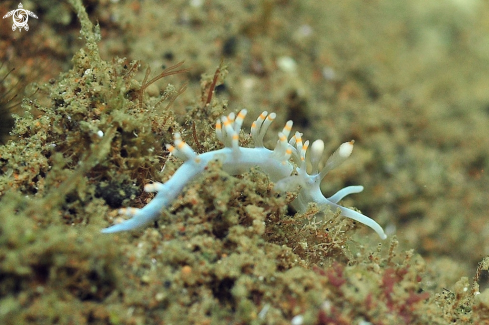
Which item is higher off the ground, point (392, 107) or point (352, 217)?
point (392, 107)

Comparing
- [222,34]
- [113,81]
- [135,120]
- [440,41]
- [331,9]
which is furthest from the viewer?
[440,41]

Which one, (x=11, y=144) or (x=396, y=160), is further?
(x=396, y=160)

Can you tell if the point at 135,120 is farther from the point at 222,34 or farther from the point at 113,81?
the point at 222,34

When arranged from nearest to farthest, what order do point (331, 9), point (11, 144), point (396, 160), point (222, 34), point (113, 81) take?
1. point (11, 144)
2. point (113, 81)
3. point (222, 34)
4. point (396, 160)
5. point (331, 9)

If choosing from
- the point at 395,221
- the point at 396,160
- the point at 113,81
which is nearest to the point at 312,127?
the point at 396,160

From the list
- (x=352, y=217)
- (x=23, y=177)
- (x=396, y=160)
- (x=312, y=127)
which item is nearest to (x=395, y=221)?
(x=396, y=160)

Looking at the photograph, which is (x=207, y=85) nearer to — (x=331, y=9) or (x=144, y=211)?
(x=144, y=211)

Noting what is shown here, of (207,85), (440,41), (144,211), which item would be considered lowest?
(144,211)
